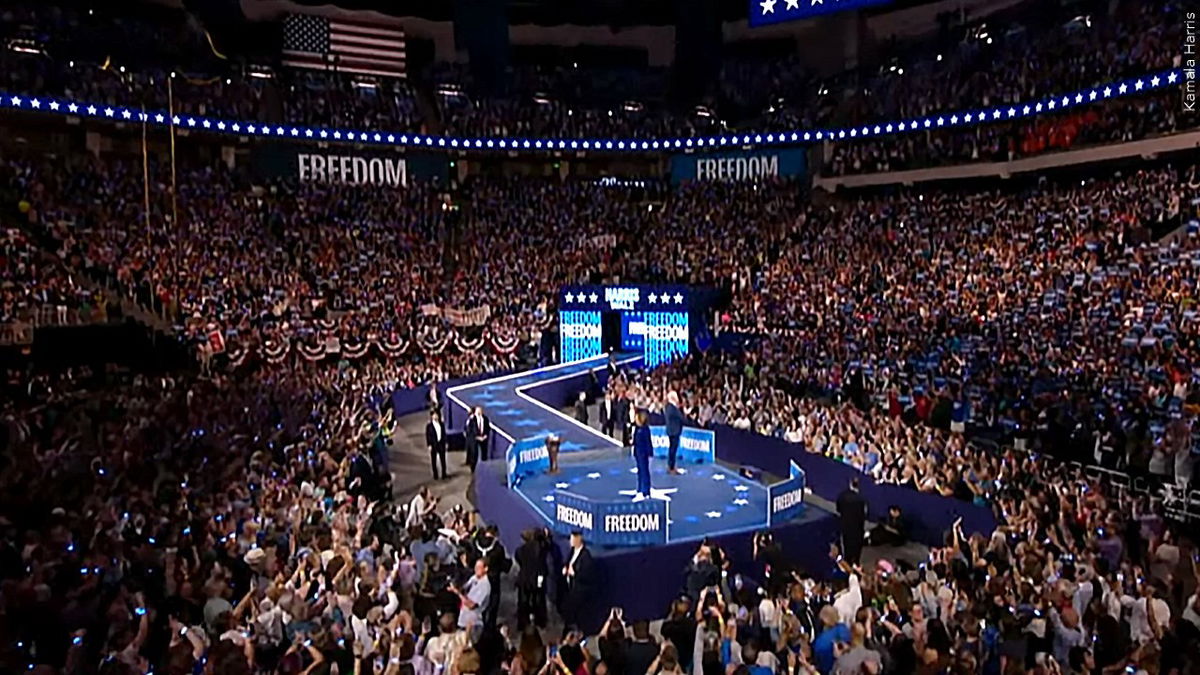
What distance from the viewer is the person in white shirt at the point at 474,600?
8914 mm

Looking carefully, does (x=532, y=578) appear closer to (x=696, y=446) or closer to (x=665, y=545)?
(x=665, y=545)

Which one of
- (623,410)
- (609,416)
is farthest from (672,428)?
(609,416)

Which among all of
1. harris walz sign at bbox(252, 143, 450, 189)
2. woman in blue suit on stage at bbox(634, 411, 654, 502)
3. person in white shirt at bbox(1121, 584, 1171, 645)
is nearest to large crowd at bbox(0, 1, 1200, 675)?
person in white shirt at bbox(1121, 584, 1171, 645)

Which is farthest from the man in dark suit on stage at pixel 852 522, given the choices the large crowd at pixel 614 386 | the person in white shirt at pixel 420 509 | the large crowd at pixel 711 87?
the large crowd at pixel 711 87

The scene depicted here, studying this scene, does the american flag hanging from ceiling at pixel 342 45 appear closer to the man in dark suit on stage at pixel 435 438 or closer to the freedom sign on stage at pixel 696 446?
the man in dark suit on stage at pixel 435 438

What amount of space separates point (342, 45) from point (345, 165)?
17.3 ft

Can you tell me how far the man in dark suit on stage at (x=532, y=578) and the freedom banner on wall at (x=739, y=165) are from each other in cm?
3261

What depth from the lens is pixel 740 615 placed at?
29.4 ft

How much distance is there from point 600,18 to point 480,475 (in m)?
35.1

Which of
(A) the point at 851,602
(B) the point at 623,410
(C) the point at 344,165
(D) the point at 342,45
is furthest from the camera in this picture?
(D) the point at 342,45

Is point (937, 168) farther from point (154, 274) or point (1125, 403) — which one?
point (154, 274)

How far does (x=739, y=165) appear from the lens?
4300 centimetres

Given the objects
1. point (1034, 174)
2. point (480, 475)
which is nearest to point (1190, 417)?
point (480, 475)

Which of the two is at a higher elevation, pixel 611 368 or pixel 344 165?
pixel 344 165
